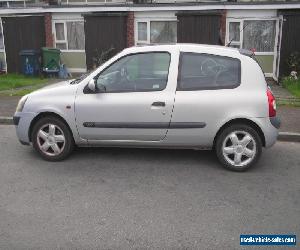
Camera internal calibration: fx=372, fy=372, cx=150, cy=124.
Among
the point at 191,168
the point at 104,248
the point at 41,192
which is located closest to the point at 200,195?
the point at 191,168

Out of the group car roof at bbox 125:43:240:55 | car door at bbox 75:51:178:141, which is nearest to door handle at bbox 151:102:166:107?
car door at bbox 75:51:178:141

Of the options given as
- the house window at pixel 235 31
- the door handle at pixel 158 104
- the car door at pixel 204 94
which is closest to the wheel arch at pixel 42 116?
the door handle at pixel 158 104

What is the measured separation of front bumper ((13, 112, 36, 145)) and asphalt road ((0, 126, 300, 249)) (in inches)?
14.3

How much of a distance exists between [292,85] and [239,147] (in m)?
7.64

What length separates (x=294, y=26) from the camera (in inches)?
508

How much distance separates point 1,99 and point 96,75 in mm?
5840

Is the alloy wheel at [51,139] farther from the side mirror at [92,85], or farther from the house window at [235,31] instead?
the house window at [235,31]

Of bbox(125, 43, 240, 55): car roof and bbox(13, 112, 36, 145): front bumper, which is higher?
bbox(125, 43, 240, 55): car roof

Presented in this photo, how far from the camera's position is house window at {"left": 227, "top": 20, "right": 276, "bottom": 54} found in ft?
46.1

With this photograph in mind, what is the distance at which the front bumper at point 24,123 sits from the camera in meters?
5.61

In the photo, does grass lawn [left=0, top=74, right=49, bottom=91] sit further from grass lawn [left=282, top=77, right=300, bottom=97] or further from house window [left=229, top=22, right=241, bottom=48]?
grass lawn [left=282, top=77, right=300, bottom=97]

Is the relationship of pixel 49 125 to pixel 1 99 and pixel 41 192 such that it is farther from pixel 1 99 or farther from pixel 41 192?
pixel 1 99

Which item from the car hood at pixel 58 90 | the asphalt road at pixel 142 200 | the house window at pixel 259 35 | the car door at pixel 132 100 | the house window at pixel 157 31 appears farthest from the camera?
the house window at pixel 157 31

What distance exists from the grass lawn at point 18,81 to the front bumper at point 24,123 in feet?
23.2
